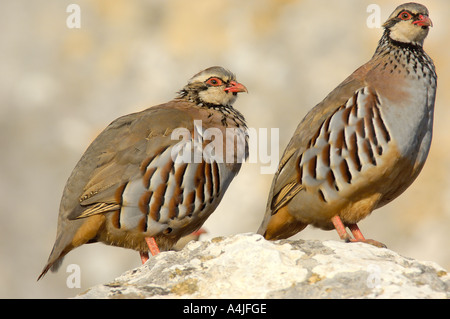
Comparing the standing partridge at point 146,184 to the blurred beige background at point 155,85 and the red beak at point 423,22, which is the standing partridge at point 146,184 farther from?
the blurred beige background at point 155,85

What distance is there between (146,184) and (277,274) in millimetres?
2189

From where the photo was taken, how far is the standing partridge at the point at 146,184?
7.00 metres

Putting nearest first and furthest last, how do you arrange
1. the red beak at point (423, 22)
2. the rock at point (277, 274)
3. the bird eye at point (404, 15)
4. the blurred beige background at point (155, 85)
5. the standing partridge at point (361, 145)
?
the rock at point (277, 274), the standing partridge at point (361, 145), the red beak at point (423, 22), the bird eye at point (404, 15), the blurred beige background at point (155, 85)

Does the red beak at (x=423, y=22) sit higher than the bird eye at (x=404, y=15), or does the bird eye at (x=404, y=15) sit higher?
the bird eye at (x=404, y=15)

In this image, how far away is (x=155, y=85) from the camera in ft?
54.1

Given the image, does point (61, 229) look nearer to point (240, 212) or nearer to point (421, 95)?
point (421, 95)

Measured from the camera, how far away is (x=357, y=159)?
6.93 m

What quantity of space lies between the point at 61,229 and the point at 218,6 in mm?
10897

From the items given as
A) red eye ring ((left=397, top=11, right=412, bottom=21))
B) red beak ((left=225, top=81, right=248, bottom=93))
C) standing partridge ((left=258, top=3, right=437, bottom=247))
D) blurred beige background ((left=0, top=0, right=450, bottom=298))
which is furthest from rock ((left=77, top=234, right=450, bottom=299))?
blurred beige background ((left=0, top=0, right=450, bottom=298))

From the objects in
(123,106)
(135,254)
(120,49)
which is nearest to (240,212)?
(135,254)

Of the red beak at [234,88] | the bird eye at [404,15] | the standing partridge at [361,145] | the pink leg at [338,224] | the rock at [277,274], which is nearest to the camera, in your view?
the rock at [277,274]

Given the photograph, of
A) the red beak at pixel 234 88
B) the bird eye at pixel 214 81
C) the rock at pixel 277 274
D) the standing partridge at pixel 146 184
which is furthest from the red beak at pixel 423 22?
the rock at pixel 277 274

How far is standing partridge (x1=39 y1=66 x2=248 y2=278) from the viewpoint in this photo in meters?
7.00

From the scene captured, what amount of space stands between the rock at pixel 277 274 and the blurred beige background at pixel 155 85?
28.5 feet
